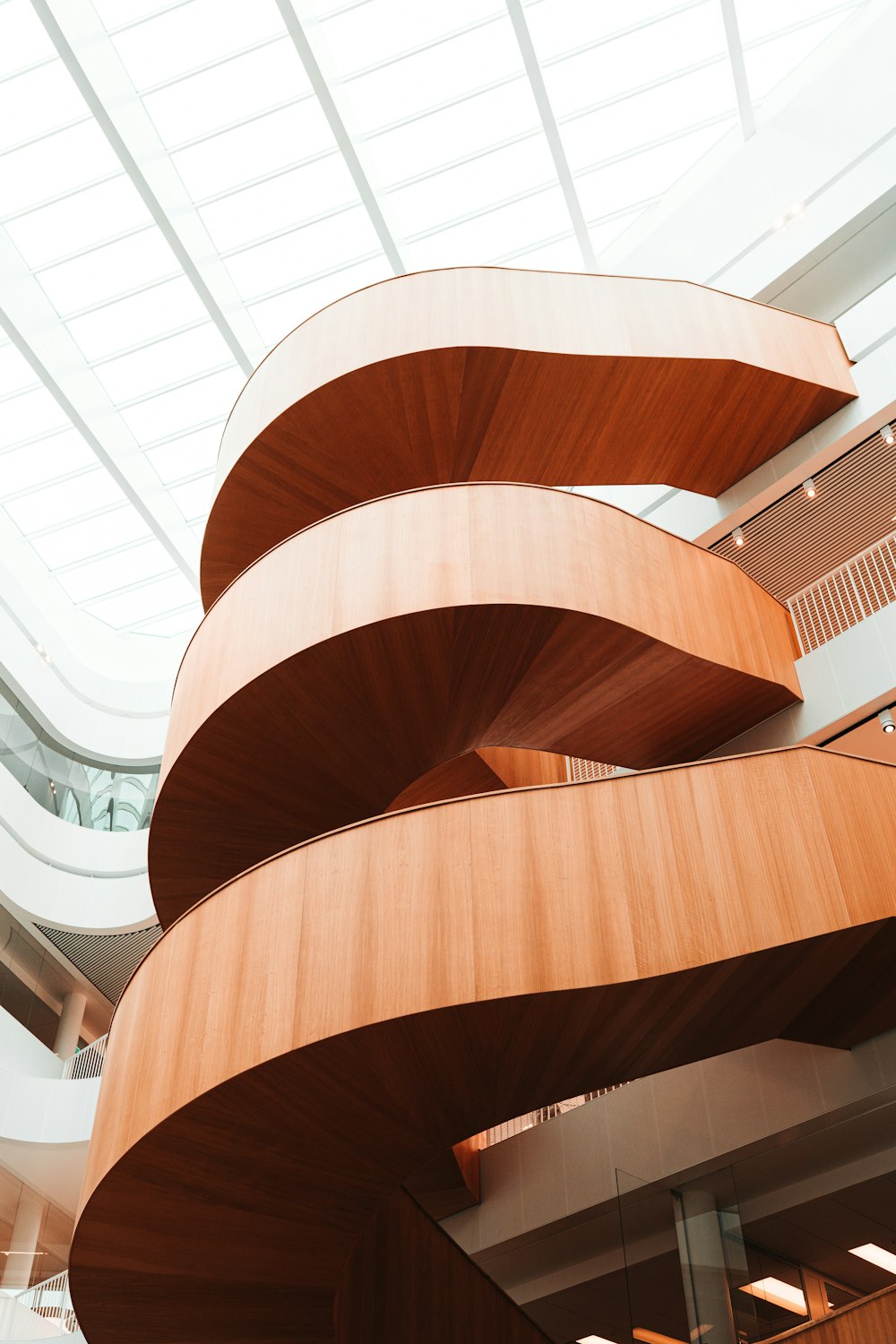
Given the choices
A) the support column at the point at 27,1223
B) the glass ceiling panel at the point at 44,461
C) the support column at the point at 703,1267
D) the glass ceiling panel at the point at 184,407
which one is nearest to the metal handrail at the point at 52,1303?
the support column at the point at 27,1223

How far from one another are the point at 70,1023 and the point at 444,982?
559 inches

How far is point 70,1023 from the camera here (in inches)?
742

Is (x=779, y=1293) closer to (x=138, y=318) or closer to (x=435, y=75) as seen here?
(x=435, y=75)

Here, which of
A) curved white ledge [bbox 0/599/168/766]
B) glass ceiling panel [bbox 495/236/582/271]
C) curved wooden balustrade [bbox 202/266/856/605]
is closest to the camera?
curved wooden balustrade [bbox 202/266/856/605]

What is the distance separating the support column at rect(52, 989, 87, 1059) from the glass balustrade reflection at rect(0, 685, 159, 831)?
2.92 metres

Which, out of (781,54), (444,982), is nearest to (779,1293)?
(444,982)

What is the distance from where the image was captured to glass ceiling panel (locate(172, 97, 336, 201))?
1533 centimetres

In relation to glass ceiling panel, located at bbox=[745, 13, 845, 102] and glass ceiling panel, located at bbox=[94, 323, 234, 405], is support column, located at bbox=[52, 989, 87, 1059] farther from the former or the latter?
glass ceiling panel, located at bbox=[745, 13, 845, 102]

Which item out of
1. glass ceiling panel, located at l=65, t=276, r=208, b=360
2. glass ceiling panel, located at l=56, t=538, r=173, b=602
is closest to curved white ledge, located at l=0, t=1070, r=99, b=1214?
glass ceiling panel, located at l=56, t=538, r=173, b=602

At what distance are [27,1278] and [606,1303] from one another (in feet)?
24.8

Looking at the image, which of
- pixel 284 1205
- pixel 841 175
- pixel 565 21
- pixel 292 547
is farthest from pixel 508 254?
pixel 284 1205

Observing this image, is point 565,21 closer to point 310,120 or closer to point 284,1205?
point 310,120

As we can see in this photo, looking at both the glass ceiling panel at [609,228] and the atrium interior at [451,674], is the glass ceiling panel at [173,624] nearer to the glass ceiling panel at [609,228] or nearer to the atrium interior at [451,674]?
the atrium interior at [451,674]

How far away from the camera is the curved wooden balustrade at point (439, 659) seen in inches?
367
